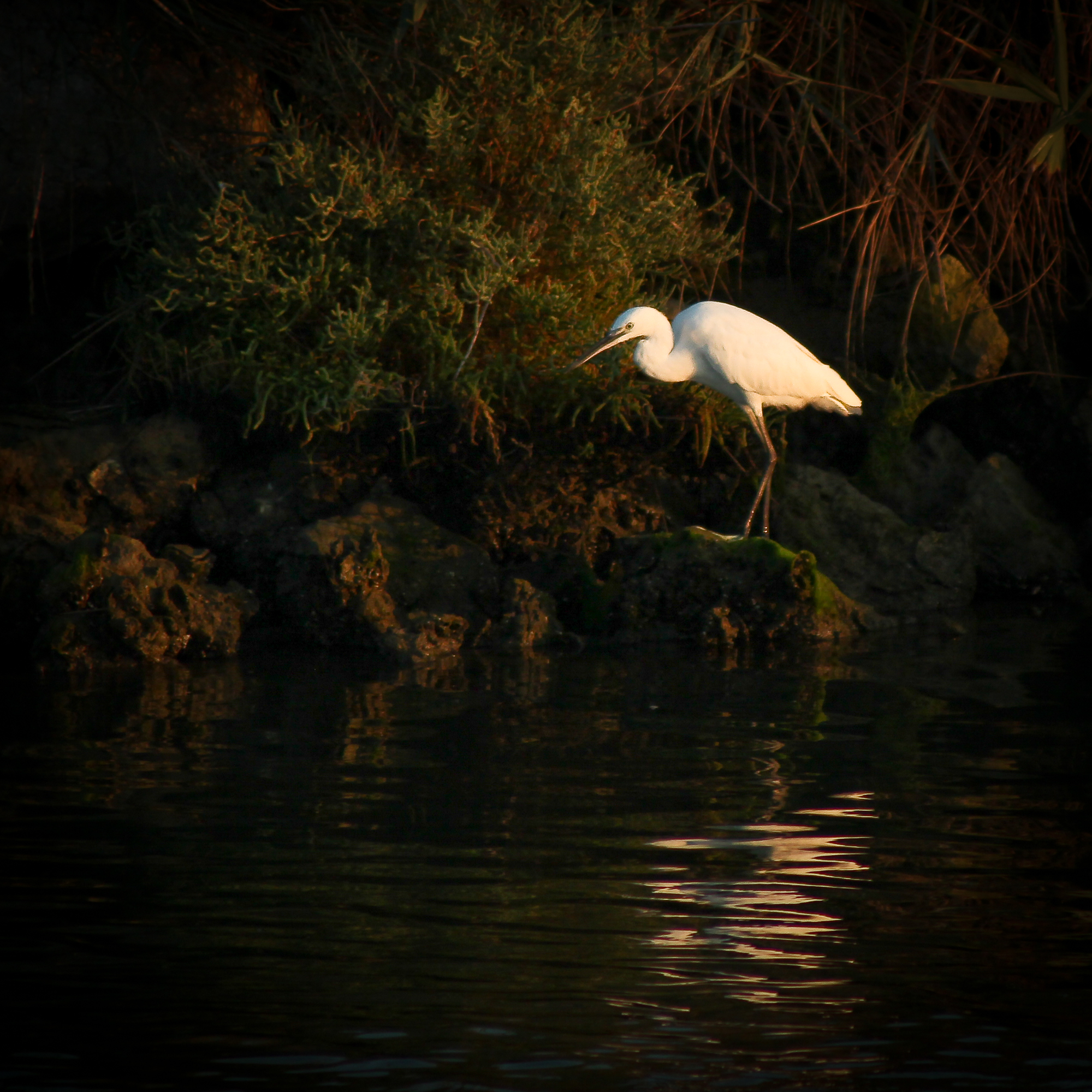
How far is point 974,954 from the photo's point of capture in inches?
141

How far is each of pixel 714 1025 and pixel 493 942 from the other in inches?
27.5

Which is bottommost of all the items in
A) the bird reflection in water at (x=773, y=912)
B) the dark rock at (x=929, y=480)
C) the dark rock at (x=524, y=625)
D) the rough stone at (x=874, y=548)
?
the bird reflection in water at (x=773, y=912)

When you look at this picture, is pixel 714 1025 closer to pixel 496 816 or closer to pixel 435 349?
pixel 496 816

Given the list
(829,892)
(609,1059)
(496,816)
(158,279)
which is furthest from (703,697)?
(158,279)

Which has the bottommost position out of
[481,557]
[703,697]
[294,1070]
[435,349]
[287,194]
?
[294,1070]

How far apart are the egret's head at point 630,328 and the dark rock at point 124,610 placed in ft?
8.66

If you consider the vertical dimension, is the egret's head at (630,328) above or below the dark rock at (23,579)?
above

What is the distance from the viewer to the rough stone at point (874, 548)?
10.3 meters

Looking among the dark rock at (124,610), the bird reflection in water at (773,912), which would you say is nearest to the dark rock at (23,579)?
the dark rock at (124,610)

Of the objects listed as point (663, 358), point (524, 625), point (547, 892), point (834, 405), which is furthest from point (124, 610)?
point (834, 405)

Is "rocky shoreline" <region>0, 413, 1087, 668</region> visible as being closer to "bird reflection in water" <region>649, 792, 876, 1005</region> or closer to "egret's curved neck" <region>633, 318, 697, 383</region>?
"egret's curved neck" <region>633, 318, 697, 383</region>

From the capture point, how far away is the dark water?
10.1ft

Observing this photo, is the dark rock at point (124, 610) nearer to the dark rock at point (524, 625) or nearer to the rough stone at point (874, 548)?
the dark rock at point (524, 625)

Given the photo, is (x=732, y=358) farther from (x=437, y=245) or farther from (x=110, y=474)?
(x=110, y=474)
